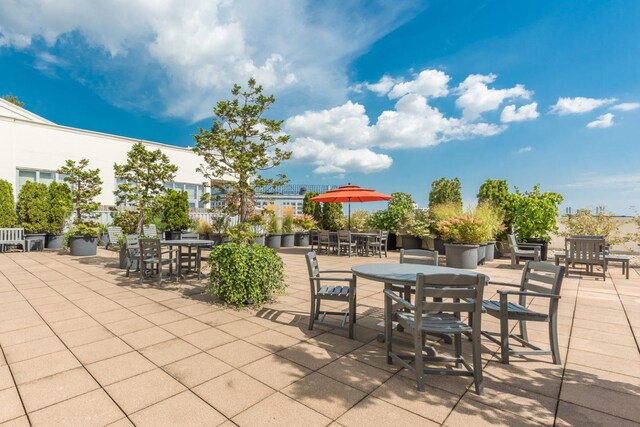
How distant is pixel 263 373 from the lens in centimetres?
249

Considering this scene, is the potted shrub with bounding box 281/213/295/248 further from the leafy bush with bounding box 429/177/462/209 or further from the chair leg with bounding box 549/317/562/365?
the chair leg with bounding box 549/317/562/365

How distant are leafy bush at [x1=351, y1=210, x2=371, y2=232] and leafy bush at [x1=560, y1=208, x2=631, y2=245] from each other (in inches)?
251

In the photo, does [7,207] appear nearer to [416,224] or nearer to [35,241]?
[35,241]

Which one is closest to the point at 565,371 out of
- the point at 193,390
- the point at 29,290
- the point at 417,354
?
the point at 417,354

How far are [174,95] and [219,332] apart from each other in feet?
39.2

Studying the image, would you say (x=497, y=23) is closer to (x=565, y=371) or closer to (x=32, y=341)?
(x=565, y=371)

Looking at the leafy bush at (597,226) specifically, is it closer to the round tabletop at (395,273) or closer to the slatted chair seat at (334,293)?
the round tabletop at (395,273)

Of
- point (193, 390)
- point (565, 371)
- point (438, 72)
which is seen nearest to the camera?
point (193, 390)

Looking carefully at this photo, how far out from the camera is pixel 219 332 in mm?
3408

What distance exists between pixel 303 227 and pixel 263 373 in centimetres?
1129

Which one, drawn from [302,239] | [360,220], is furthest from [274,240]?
[360,220]

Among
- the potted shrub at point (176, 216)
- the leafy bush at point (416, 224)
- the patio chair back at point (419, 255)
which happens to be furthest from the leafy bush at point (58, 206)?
the patio chair back at point (419, 255)

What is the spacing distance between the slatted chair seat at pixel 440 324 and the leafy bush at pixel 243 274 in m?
2.20

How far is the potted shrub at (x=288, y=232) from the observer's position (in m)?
12.9
